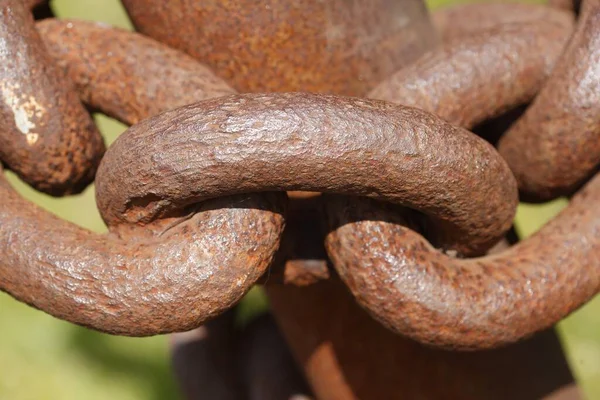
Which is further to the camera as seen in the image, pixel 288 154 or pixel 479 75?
Result: pixel 479 75

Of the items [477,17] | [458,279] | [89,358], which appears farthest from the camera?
[89,358]

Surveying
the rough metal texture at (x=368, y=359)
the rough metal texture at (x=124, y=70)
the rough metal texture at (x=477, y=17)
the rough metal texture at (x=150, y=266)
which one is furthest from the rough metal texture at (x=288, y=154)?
the rough metal texture at (x=477, y=17)

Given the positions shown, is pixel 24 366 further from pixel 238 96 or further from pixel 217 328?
pixel 238 96

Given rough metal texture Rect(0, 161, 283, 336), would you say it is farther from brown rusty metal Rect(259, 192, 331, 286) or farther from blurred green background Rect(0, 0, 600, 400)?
blurred green background Rect(0, 0, 600, 400)

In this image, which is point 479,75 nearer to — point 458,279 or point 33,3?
point 458,279

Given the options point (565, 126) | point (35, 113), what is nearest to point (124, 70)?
point (35, 113)

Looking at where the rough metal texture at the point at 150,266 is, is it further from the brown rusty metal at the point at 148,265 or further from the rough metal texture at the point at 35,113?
the rough metal texture at the point at 35,113
